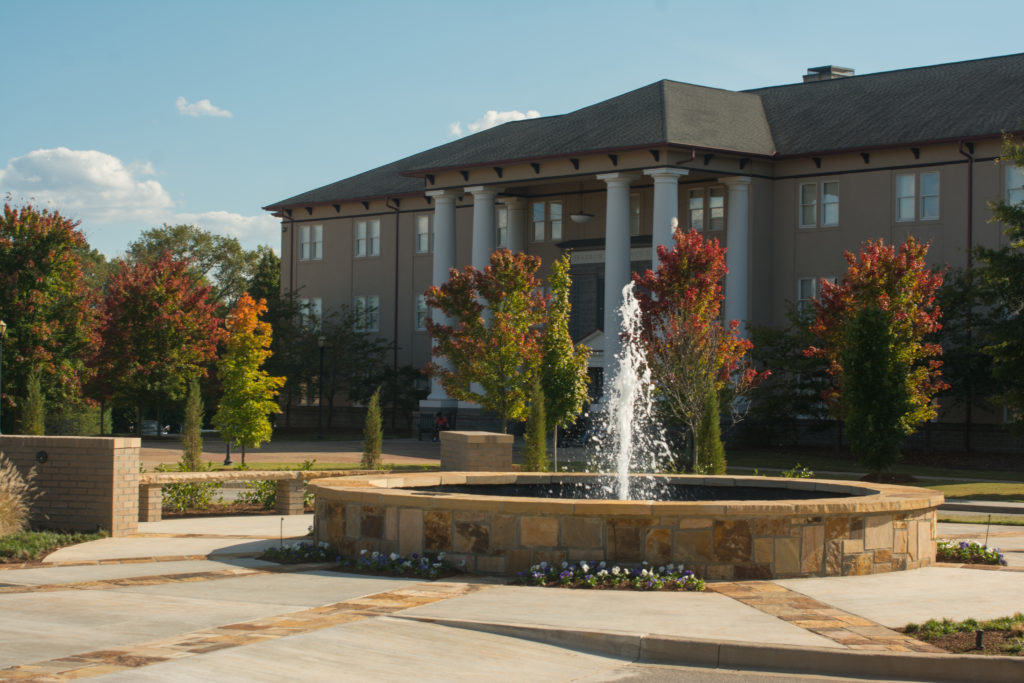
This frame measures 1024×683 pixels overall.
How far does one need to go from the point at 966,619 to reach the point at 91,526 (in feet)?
35.9

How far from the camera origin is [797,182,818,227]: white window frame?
44.0 m

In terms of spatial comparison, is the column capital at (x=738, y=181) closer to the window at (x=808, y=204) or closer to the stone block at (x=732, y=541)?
the window at (x=808, y=204)

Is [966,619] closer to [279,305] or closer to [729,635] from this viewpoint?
[729,635]

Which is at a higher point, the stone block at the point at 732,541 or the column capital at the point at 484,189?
the column capital at the point at 484,189

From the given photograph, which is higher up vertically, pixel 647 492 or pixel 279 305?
pixel 279 305

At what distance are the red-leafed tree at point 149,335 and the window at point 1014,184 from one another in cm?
2844

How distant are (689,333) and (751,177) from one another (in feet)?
43.9

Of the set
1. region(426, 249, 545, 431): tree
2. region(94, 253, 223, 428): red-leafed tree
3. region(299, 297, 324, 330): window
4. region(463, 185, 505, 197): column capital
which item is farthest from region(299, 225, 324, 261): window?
region(426, 249, 545, 431): tree

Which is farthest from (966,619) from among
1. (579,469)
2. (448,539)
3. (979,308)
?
(979,308)

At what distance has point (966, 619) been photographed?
9.89 m

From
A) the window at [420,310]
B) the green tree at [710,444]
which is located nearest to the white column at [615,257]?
the window at [420,310]

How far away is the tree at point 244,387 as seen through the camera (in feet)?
110

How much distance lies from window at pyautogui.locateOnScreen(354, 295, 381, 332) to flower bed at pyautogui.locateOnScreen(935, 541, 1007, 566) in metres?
45.4

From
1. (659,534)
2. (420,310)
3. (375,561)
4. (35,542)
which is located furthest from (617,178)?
(659,534)
